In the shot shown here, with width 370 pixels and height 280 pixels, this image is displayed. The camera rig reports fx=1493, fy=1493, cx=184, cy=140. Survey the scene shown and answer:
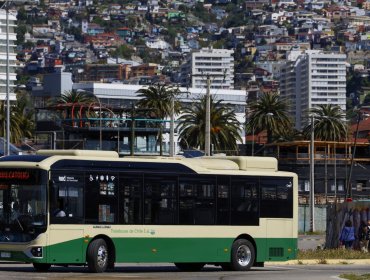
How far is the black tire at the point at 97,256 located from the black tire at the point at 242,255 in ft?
14.5

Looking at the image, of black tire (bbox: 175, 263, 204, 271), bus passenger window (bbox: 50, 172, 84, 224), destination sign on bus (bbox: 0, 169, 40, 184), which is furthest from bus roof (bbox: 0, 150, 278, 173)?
black tire (bbox: 175, 263, 204, 271)

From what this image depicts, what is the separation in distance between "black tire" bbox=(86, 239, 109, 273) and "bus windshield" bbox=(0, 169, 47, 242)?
4.74ft

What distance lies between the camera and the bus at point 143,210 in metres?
36.9

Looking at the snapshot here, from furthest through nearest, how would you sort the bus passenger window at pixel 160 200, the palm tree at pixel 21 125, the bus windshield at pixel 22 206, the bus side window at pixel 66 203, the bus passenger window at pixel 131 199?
the palm tree at pixel 21 125 < the bus passenger window at pixel 160 200 < the bus passenger window at pixel 131 199 < the bus side window at pixel 66 203 < the bus windshield at pixel 22 206

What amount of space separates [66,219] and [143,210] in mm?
2606

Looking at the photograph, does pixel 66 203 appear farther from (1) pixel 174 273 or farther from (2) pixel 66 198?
(1) pixel 174 273

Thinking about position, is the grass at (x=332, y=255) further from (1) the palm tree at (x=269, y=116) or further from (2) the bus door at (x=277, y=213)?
(1) the palm tree at (x=269, y=116)

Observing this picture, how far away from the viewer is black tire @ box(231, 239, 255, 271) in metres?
40.8

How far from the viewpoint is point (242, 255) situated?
4116 centimetres

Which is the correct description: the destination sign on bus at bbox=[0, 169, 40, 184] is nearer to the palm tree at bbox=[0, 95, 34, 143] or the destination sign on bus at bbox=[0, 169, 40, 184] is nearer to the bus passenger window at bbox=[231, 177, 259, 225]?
the bus passenger window at bbox=[231, 177, 259, 225]

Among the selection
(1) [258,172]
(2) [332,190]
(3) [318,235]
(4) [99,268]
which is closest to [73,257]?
(4) [99,268]

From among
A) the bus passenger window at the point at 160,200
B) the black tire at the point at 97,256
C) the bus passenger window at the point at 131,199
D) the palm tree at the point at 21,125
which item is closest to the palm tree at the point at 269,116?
the palm tree at the point at 21,125

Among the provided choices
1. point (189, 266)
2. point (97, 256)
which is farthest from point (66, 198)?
point (189, 266)

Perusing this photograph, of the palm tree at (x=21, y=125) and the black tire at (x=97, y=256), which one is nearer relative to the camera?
the black tire at (x=97, y=256)
